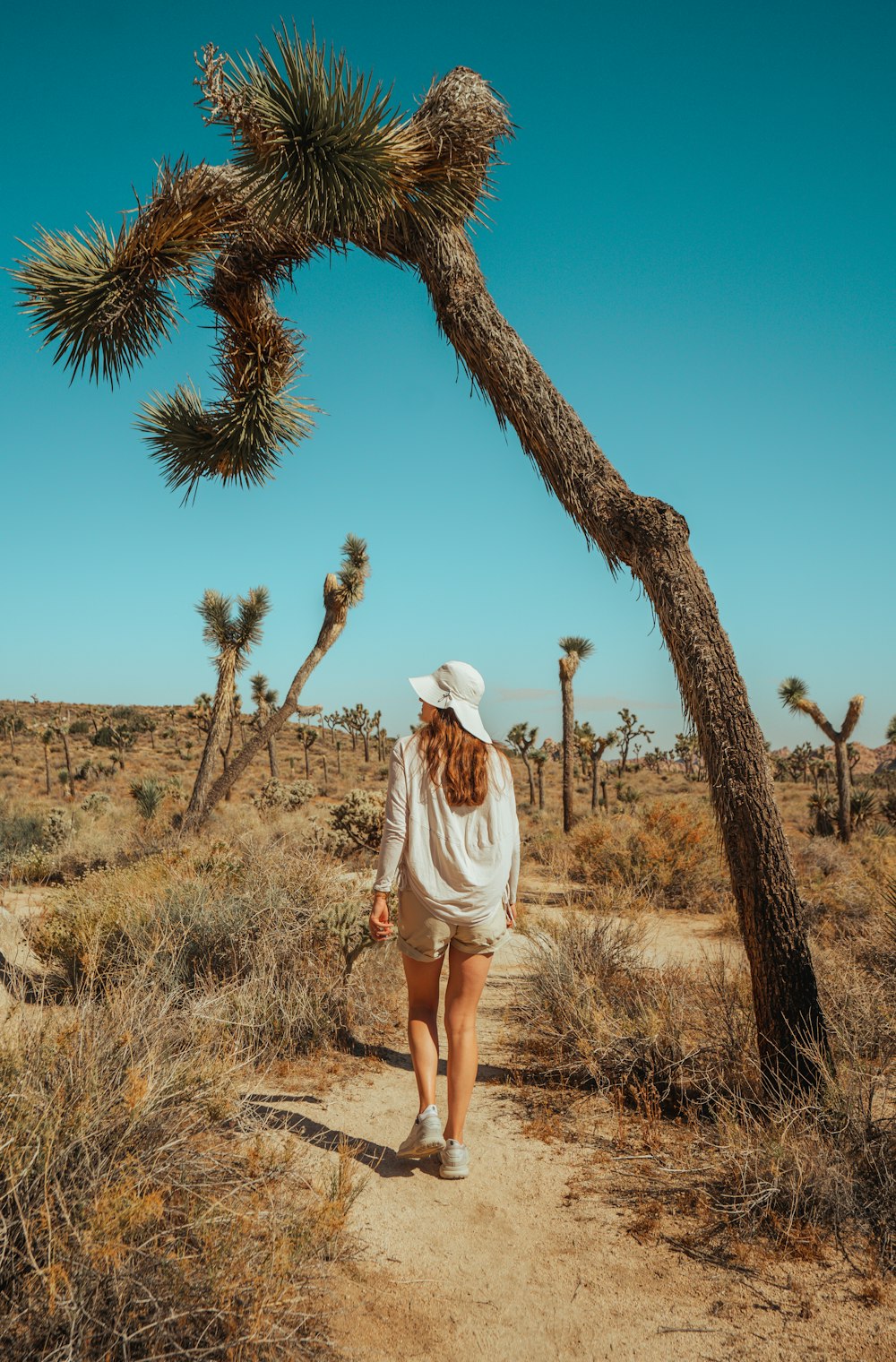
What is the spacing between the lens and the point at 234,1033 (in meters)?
4.41

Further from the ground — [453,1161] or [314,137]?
[314,137]

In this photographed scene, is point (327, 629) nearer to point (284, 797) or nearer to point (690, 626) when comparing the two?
point (284, 797)

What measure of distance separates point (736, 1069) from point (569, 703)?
16.8 m

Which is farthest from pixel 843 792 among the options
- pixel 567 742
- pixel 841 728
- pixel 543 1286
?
pixel 543 1286

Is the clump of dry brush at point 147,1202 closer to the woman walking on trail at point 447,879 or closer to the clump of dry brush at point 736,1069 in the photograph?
the woman walking on trail at point 447,879

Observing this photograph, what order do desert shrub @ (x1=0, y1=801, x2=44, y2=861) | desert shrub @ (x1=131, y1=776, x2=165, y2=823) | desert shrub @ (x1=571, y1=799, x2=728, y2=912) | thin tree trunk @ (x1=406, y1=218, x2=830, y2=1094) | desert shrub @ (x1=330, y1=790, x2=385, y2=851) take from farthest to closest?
desert shrub @ (x1=131, y1=776, x2=165, y2=823) < desert shrub @ (x1=0, y1=801, x2=44, y2=861) < desert shrub @ (x1=330, y1=790, x2=385, y2=851) < desert shrub @ (x1=571, y1=799, x2=728, y2=912) < thin tree trunk @ (x1=406, y1=218, x2=830, y2=1094)

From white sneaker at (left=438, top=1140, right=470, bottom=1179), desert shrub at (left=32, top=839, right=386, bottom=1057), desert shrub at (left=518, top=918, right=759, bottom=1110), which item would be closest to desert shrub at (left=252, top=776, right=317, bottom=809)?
desert shrub at (left=32, top=839, right=386, bottom=1057)

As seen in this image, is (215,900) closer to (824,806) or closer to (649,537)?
(649,537)

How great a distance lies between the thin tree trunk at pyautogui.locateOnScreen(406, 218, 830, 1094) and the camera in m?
3.72

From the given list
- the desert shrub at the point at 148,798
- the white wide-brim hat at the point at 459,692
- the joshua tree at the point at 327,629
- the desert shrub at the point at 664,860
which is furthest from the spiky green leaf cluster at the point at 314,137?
the desert shrub at the point at 148,798

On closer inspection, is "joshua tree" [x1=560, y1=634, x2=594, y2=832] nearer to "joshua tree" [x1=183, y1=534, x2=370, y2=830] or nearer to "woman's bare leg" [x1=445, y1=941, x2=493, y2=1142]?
"joshua tree" [x1=183, y1=534, x2=370, y2=830]

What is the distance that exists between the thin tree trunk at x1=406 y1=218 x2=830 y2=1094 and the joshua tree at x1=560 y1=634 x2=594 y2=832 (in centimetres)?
1452

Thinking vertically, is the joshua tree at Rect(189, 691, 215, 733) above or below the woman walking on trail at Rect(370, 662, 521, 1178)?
above

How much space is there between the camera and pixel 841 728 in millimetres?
19250
